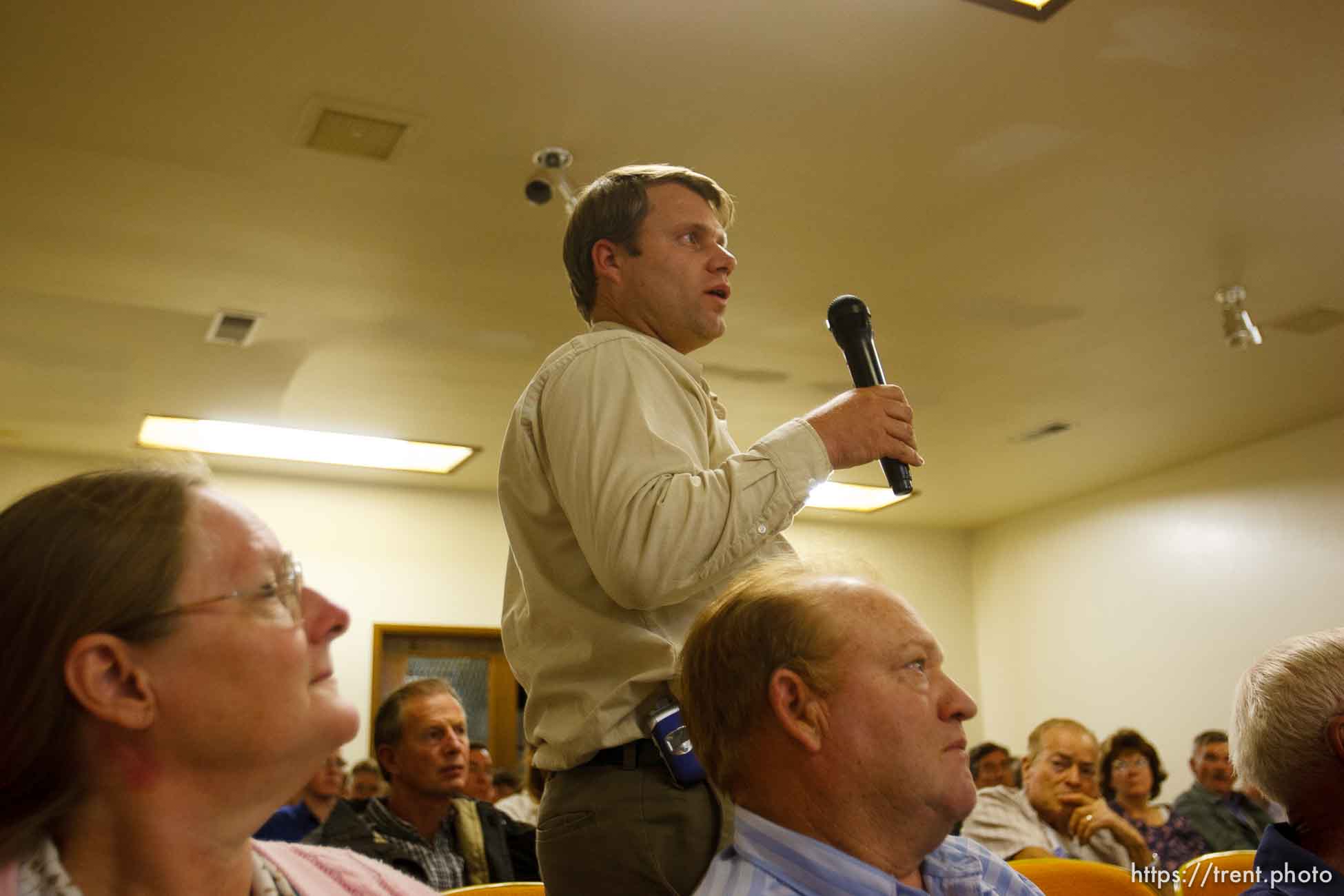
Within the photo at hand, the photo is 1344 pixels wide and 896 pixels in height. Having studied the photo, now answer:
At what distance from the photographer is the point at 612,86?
369 cm

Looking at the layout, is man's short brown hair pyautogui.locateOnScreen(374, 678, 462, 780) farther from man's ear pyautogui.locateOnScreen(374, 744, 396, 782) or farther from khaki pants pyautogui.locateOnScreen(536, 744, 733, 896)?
khaki pants pyautogui.locateOnScreen(536, 744, 733, 896)

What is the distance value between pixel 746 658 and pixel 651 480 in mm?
208

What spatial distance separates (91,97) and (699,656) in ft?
10.4

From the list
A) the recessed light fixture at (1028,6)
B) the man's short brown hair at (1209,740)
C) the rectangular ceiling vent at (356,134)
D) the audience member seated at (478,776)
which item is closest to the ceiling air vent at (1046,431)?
the man's short brown hair at (1209,740)

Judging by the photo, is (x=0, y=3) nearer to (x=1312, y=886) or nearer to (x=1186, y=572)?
(x=1312, y=886)

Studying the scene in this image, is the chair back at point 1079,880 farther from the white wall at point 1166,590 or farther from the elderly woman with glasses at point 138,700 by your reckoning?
the white wall at point 1166,590

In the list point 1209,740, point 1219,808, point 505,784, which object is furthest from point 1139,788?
point 505,784

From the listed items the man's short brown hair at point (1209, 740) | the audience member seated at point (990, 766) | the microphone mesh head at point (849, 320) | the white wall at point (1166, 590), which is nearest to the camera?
the microphone mesh head at point (849, 320)

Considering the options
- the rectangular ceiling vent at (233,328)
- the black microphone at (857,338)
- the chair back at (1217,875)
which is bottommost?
the chair back at (1217,875)

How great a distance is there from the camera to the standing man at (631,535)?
128cm

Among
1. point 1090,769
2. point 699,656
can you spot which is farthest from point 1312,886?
point 1090,769

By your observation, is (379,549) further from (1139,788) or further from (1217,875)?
(1217,875)

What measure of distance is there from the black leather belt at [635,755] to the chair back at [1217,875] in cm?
125

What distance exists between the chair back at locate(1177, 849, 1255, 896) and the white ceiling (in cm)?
227
